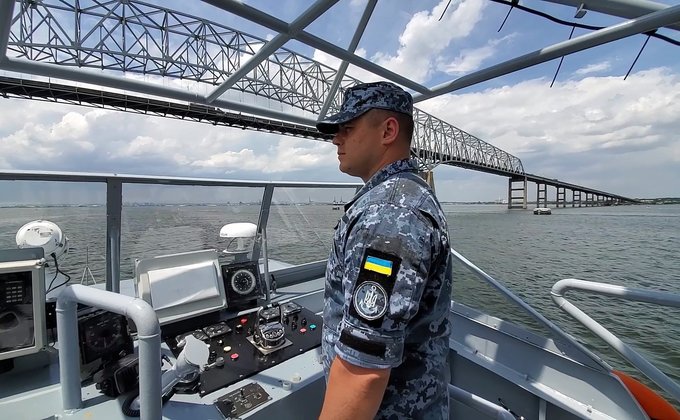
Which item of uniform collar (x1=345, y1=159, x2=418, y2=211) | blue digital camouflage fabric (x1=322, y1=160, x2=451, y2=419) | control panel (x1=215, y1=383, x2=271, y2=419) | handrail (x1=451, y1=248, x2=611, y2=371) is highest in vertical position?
uniform collar (x1=345, y1=159, x2=418, y2=211)

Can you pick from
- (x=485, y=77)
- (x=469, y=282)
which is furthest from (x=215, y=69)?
(x=485, y=77)

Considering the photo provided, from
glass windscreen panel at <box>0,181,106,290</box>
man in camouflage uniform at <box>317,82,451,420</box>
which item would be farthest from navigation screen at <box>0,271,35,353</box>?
man in camouflage uniform at <box>317,82,451,420</box>

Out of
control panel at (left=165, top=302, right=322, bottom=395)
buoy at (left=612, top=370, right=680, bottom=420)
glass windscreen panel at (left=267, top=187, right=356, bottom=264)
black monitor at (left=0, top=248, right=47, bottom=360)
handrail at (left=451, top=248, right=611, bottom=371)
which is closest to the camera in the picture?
black monitor at (left=0, top=248, right=47, bottom=360)

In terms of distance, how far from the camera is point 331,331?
108 centimetres

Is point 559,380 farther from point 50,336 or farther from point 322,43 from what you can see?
point 50,336

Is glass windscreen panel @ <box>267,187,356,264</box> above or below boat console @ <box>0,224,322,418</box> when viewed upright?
above

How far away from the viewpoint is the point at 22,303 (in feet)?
5.88

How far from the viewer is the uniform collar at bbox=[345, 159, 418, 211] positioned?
1.07 meters

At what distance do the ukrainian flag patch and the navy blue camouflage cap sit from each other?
50cm

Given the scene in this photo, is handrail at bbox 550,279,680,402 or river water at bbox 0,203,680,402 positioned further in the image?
river water at bbox 0,203,680,402

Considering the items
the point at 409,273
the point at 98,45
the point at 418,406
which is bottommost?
the point at 418,406

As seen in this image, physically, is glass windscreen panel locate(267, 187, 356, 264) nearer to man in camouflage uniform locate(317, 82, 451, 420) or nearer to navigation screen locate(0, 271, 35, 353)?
navigation screen locate(0, 271, 35, 353)

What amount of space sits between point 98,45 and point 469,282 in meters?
38.9

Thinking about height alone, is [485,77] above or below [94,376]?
above
